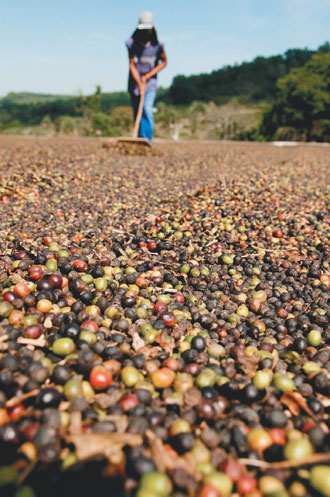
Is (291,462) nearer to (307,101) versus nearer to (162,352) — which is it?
(162,352)

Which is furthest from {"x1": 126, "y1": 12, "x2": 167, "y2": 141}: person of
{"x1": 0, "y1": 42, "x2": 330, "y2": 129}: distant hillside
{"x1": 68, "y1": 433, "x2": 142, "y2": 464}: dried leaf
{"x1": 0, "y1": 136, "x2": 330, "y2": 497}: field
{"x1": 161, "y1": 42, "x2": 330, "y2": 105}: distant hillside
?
{"x1": 161, "y1": 42, "x2": 330, "y2": 105}: distant hillside

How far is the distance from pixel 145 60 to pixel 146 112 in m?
1.83

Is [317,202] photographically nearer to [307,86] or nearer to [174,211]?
[174,211]

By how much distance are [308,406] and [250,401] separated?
0.40 m

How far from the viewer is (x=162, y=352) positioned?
2.67 metres

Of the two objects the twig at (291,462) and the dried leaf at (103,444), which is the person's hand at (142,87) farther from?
the twig at (291,462)

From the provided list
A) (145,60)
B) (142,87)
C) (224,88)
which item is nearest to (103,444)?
(142,87)

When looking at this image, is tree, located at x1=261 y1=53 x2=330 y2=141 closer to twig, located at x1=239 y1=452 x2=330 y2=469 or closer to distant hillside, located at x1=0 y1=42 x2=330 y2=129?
twig, located at x1=239 y1=452 x2=330 y2=469

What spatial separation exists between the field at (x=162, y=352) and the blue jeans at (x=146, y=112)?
8.00m

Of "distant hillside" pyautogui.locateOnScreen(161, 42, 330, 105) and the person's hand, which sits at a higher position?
"distant hillside" pyautogui.locateOnScreen(161, 42, 330, 105)

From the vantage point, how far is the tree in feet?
126

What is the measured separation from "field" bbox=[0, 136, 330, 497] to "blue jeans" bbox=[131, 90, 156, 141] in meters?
8.00

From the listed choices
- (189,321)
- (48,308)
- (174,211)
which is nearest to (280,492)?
(189,321)

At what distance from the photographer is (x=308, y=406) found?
224 centimetres
